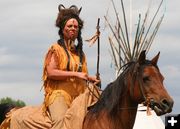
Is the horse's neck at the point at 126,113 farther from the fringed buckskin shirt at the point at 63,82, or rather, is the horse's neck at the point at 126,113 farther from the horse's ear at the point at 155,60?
the fringed buckskin shirt at the point at 63,82

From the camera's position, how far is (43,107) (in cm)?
1102

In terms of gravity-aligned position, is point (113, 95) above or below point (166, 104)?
above

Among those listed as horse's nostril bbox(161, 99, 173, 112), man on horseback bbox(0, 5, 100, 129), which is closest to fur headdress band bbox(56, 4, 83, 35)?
man on horseback bbox(0, 5, 100, 129)

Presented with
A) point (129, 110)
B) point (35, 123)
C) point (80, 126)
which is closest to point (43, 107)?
point (35, 123)

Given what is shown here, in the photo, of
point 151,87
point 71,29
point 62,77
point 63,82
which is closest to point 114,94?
point 151,87

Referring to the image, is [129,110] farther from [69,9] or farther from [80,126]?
[69,9]

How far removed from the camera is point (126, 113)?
10102 mm

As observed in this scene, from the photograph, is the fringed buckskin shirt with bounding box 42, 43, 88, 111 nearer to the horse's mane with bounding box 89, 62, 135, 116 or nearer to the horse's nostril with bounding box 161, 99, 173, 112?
the horse's mane with bounding box 89, 62, 135, 116

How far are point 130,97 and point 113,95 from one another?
309mm

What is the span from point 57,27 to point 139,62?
181 centimetres

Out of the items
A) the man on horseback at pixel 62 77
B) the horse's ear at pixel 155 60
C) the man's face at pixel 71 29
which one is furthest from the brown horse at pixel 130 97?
the man's face at pixel 71 29

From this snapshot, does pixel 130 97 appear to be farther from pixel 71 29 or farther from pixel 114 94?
pixel 71 29

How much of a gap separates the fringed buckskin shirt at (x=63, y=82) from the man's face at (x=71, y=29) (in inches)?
8.3

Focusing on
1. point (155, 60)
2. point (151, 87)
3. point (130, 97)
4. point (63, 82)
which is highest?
point (155, 60)
